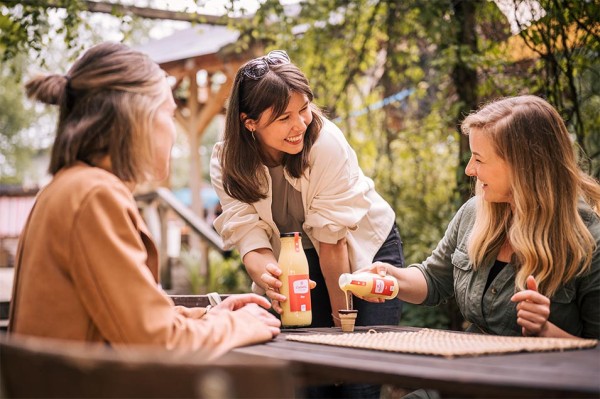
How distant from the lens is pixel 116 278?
1.63 metres

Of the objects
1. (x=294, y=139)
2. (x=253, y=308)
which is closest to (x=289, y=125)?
(x=294, y=139)

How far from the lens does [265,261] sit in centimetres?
289

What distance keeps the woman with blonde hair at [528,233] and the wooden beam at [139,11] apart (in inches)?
133

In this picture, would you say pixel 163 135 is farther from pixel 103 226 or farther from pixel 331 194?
pixel 331 194

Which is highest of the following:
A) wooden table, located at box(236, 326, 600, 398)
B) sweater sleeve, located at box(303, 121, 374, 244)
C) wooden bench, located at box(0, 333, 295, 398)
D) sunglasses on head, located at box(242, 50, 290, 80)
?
sunglasses on head, located at box(242, 50, 290, 80)

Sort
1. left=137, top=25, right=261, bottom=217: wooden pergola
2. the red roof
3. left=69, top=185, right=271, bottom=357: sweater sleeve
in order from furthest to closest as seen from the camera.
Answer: the red roof < left=137, top=25, right=261, bottom=217: wooden pergola < left=69, top=185, right=271, bottom=357: sweater sleeve

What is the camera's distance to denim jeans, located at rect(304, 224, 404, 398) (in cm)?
283

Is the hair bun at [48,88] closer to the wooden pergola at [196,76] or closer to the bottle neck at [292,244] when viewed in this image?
the bottle neck at [292,244]

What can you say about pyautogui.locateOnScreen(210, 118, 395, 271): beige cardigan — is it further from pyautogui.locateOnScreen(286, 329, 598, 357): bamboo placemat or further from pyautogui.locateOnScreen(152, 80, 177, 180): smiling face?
pyautogui.locateOnScreen(152, 80, 177, 180): smiling face

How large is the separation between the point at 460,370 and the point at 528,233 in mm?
894

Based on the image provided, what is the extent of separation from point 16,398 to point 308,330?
1.25m

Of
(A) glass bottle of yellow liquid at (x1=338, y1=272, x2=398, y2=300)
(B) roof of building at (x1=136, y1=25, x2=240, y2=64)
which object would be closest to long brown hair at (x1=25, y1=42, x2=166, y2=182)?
(A) glass bottle of yellow liquid at (x1=338, y1=272, x2=398, y2=300)

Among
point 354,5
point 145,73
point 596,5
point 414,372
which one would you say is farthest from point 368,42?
point 414,372

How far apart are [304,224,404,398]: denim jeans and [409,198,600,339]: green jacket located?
0.25 metres
